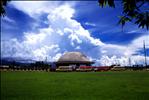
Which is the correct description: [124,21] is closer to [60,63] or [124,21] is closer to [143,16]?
[143,16]

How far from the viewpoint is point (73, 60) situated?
119875mm

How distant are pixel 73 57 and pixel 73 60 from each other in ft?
12.0

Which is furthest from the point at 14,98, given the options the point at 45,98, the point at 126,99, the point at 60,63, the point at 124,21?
the point at 60,63

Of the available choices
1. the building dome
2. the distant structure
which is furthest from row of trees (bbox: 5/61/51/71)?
the building dome

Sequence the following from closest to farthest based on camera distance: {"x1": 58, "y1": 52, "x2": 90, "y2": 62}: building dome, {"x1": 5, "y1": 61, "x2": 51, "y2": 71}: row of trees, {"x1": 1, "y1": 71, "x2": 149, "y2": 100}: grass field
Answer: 1. {"x1": 1, "y1": 71, "x2": 149, "y2": 100}: grass field
2. {"x1": 5, "y1": 61, "x2": 51, "y2": 71}: row of trees
3. {"x1": 58, "y1": 52, "x2": 90, "y2": 62}: building dome

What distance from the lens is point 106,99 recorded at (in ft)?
43.4

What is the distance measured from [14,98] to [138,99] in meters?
6.28

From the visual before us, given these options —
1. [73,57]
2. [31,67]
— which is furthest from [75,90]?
[73,57]

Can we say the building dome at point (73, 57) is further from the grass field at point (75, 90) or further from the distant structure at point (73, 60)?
the grass field at point (75, 90)

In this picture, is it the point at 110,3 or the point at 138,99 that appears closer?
the point at 110,3

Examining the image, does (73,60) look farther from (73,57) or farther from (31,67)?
(31,67)

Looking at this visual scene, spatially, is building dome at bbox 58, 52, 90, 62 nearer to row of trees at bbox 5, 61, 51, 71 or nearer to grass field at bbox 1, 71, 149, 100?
row of trees at bbox 5, 61, 51, 71

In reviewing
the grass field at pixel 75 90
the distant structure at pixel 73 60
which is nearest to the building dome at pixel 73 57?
the distant structure at pixel 73 60

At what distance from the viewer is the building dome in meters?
121
